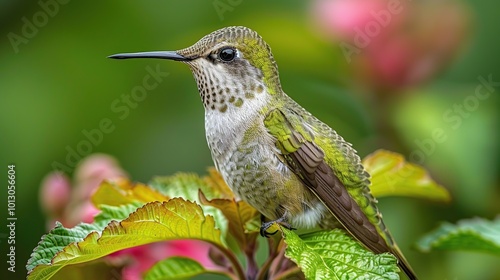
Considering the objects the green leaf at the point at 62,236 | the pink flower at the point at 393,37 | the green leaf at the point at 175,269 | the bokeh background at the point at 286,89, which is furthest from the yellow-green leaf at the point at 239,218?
the pink flower at the point at 393,37

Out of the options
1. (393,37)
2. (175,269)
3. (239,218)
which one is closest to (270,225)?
(239,218)

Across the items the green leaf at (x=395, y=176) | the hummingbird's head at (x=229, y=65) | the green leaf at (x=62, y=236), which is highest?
the hummingbird's head at (x=229, y=65)

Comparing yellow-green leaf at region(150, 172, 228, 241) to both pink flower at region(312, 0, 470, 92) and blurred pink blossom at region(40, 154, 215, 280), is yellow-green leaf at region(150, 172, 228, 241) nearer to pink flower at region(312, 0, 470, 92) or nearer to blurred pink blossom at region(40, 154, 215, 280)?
blurred pink blossom at region(40, 154, 215, 280)

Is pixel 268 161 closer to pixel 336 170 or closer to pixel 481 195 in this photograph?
pixel 336 170

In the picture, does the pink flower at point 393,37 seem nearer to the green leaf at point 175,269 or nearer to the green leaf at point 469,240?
the green leaf at point 469,240

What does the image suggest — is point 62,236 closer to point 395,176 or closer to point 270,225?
point 270,225
